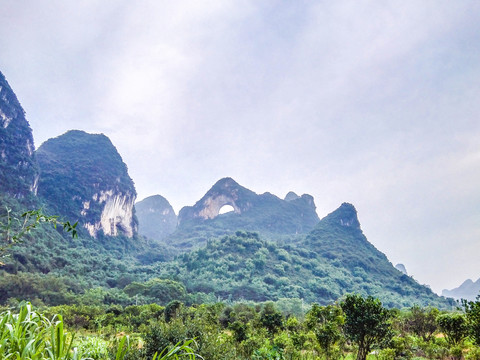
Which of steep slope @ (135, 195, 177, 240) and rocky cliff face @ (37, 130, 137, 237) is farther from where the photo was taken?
steep slope @ (135, 195, 177, 240)

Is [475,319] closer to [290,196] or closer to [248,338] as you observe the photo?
[248,338]

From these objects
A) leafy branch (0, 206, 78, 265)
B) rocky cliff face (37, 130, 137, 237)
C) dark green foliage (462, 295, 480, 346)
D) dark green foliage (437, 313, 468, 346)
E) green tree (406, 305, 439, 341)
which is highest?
rocky cliff face (37, 130, 137, 237)

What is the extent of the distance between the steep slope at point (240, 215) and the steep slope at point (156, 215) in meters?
19.9

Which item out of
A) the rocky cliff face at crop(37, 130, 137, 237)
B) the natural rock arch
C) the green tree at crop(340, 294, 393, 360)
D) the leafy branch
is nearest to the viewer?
the leafy branch

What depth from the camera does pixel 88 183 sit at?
216ft

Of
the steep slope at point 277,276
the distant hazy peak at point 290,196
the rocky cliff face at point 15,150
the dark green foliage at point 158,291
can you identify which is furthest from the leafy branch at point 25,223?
the distant hazy peak at point 290,196

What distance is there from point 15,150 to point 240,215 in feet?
251

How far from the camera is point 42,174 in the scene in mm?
61562

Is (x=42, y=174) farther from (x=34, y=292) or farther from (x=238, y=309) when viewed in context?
(x=238, y=309)

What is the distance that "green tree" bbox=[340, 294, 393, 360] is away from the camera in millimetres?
7508

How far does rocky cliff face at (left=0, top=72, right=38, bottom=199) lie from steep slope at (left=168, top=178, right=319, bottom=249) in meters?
55.3

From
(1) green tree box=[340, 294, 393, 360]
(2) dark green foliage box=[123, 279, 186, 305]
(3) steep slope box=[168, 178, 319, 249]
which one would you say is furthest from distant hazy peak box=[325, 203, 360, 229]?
(1) green tree box=[340, 294, 393, 360]

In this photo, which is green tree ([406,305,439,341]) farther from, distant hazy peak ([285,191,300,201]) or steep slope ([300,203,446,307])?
distant hazy peak ([285,191,300,201])

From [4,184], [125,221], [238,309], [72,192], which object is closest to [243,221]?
[125,221]
